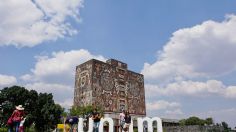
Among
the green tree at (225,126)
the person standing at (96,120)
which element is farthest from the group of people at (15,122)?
the green tree at (225,126)

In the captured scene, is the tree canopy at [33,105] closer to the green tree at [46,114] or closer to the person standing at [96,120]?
the green tree at [46,114]

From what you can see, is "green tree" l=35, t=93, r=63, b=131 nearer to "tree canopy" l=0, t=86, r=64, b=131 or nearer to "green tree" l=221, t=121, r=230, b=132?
"tree canopy" l=0, t=86, r=64, b=131

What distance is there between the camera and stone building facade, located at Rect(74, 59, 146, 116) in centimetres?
6262

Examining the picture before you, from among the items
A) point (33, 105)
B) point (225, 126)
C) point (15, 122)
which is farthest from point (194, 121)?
point (15, 122)

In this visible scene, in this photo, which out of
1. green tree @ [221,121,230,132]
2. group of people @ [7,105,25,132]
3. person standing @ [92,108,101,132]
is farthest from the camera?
green tree @ [221,121,230,132]

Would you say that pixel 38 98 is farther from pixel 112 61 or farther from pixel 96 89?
pixel 112 61

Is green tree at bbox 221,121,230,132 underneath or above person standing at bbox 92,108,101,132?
underneath

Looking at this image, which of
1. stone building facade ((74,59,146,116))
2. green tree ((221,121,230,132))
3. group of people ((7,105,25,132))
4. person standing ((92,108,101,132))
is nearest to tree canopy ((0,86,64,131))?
stone building facade ((74,59,146,116))

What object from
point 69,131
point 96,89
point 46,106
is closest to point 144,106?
point 96,89

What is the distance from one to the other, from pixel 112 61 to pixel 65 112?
1899 centimetres

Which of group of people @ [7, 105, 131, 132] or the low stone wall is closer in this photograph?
group of people @ [7, 105, 131, 132]

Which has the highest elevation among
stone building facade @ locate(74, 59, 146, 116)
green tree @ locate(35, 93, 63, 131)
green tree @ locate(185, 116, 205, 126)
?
stone building facade @ locate(74, 59, 146, 116)

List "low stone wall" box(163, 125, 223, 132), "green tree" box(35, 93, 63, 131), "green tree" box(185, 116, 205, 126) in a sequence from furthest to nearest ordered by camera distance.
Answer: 1. "green tree" box(185, 116, 205, 126)
2. "green tree" box(35, 93, 63, 131)
3. "low stone wall" box(163, 125, 223, 132)

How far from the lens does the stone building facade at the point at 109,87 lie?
6262 cm
